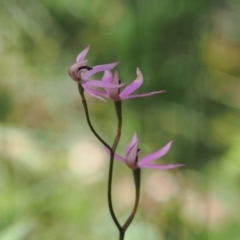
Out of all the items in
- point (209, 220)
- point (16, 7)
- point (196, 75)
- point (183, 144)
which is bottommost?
point (209, 220)

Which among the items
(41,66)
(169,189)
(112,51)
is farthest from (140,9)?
(169,189)

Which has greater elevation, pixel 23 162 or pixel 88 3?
pixel 88 3

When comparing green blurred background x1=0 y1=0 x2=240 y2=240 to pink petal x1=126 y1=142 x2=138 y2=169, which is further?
green blurred background x1=0 y1=0 x2=240 y2=240

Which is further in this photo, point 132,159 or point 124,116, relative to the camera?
point 124,116

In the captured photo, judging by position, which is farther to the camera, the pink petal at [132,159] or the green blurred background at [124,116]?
the green blurred background at [124,116]

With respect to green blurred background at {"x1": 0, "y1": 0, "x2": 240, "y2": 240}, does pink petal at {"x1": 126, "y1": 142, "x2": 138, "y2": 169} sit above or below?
above

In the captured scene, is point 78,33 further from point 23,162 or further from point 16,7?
point 23,162

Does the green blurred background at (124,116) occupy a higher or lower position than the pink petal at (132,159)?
lower

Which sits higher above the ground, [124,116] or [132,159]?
[132,159]
